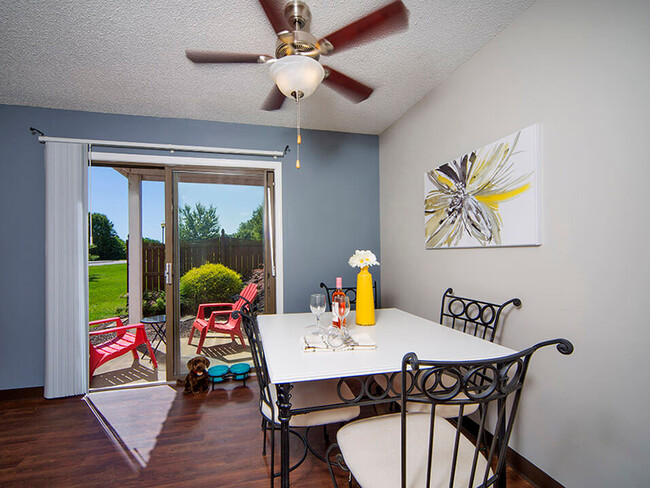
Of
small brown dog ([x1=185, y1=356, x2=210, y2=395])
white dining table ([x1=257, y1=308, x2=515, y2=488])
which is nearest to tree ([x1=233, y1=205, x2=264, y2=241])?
small brown dog ([x1=185, y1=356, x2=210, y2=395])

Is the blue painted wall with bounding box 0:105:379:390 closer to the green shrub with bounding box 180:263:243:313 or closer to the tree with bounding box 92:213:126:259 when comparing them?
the green shrub with bounding box 180:263:243:313

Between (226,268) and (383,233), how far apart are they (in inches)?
67.8

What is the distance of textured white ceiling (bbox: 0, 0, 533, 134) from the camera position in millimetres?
1699

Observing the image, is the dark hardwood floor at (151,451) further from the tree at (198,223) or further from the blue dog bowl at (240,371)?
the tree at (198,223)

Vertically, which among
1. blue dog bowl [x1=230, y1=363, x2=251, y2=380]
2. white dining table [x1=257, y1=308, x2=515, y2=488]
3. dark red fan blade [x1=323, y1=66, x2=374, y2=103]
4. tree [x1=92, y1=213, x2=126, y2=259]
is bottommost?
blue dog bowl [x1=230, y1=363, x2=251, y2=380]

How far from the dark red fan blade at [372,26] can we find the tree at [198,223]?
223cm

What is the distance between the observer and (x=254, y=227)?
Result: 339 cm

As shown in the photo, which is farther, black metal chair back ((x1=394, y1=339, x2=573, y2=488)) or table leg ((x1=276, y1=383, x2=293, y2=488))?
table leg ((x1=276, y1=383, x2=293, y2=488))

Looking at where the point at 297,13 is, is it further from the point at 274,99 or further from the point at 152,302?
the point at 152,302

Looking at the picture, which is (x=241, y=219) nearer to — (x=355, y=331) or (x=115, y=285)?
(x=355, y=331)

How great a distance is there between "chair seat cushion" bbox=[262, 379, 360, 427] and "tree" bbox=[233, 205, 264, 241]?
194 centimetres

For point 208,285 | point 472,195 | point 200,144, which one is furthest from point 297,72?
point 208,285

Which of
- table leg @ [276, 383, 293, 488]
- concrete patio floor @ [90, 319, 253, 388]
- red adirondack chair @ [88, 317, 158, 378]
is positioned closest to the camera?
table leg @ [276, 383, 293, 488]

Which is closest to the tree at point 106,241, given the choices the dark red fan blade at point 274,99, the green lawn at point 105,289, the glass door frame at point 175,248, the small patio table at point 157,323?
the green lawn at point 105,289
